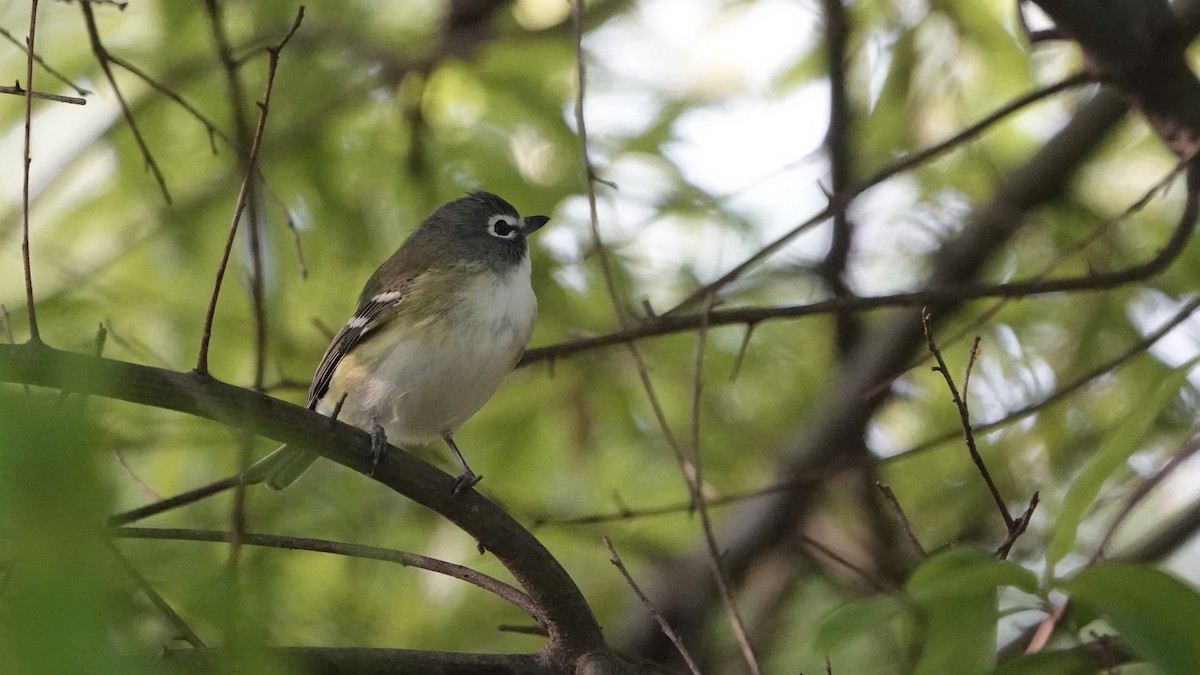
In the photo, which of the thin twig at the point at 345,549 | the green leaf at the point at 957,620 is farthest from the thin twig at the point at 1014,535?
the thin twig at the point at 345,549

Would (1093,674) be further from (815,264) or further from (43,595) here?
(815,264)

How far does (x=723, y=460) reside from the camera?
5879 mm

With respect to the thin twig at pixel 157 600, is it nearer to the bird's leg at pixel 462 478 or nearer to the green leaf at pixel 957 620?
the bird's leg at pixel 462 478

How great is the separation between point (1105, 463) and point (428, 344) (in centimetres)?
269

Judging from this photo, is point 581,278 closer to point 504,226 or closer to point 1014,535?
point 504,226

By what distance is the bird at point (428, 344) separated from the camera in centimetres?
438

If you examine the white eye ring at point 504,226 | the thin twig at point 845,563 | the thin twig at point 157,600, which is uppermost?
the white eye ring at point 504,226

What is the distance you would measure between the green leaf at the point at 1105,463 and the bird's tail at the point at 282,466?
2.85m

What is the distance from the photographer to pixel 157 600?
1.83 metres

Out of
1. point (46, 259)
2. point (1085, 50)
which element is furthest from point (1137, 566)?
point (46, 259)

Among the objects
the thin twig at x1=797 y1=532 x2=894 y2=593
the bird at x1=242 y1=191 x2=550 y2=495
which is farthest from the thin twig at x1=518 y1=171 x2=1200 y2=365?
the thin twig at x1=797 y1=532 x2=894 y2=593

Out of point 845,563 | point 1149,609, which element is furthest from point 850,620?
point 845,563

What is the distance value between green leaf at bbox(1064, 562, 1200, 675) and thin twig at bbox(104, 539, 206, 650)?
4.36 ft

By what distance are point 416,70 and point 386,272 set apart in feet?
3.40
